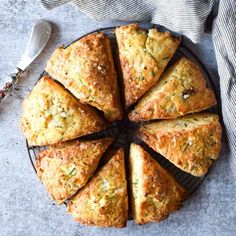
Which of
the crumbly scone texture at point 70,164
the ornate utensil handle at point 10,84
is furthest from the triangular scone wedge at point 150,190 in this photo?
the ornate utensil handle at point 10,84

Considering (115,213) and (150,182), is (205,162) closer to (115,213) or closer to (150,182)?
(150,182)

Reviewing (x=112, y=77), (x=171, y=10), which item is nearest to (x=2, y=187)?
(x=112, y=77)

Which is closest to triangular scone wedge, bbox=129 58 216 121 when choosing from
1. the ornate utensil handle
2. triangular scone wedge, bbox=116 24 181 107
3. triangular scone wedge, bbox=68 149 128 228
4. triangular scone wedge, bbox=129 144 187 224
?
triangular scone wedge, bbox=116 24 181 107

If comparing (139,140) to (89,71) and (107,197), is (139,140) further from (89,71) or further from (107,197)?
(89,71)

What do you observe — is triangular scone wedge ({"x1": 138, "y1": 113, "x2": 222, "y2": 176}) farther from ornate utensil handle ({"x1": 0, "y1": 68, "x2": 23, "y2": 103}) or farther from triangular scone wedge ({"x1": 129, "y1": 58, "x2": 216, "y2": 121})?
ornate utensil handle ({"x1": 0, "y1": 68, "x2": 23, "y2": 103})

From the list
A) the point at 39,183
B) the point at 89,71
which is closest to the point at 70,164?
the point at 39,183

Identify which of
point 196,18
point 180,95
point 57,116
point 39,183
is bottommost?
point 39,183
